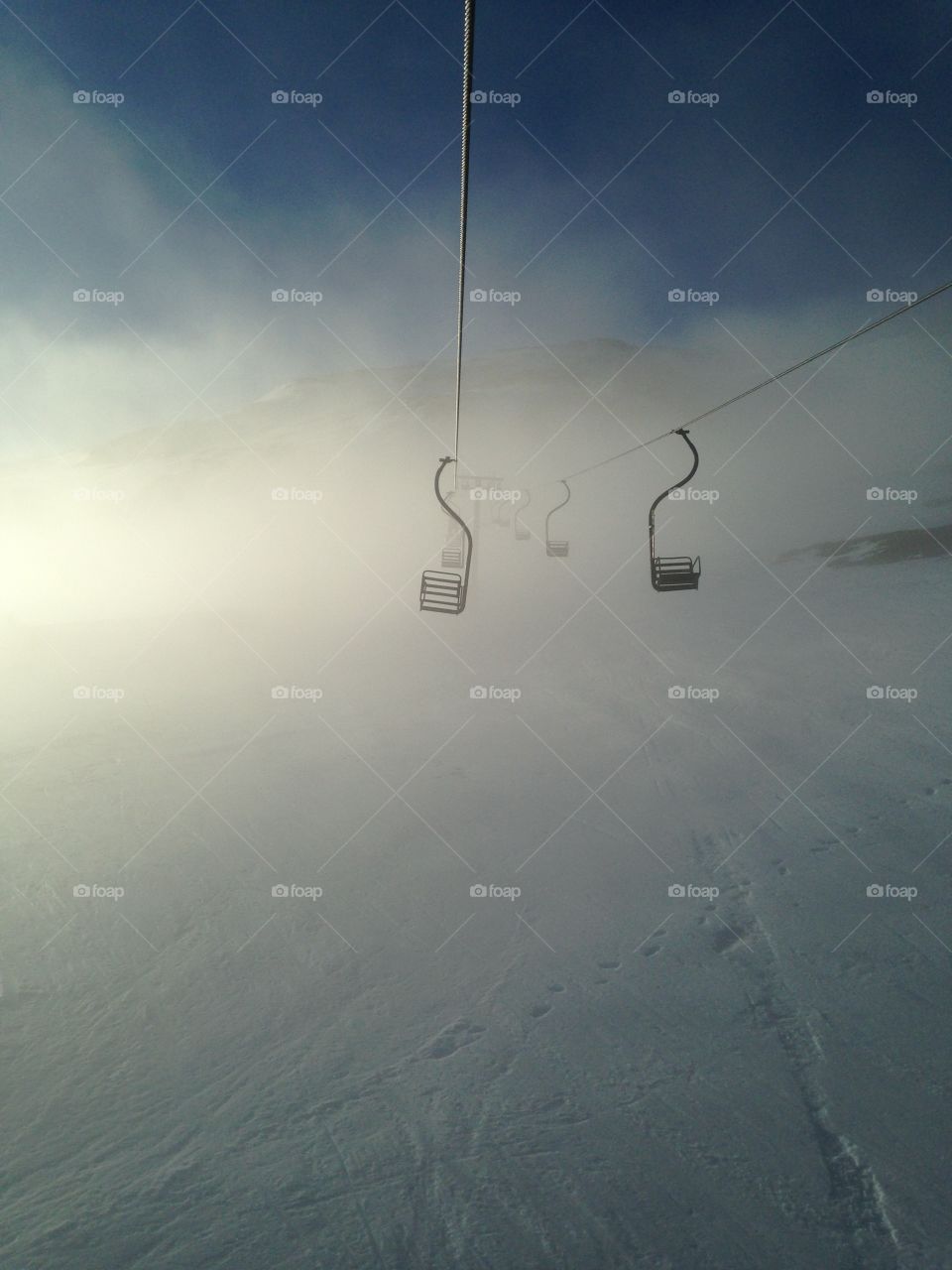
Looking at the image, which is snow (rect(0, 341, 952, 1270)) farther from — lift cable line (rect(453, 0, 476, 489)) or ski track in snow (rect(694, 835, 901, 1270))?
lift cable line (rect(453, 0, 476, 489))

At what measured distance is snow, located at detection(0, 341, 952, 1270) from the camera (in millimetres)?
7637

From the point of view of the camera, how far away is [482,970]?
1182 centimetres

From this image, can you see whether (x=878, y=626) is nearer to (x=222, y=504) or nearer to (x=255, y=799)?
(x=255, y=799)

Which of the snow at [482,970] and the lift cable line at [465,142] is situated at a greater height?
the lift cable line at [465,142]

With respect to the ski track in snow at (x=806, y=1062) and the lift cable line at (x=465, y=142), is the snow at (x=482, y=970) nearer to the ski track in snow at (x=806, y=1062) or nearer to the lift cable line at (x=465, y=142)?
the ski track in snow at (x=806, y=1062)

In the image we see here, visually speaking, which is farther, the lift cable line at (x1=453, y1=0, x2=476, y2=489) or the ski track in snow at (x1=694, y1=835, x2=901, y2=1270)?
the ski track in snow at (x1=694, y1=835, x2=901, y2=1270)

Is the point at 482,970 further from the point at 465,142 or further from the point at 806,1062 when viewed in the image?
the point at 465,142

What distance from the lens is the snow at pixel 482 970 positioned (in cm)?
764

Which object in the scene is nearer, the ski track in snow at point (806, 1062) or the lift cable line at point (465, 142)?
the lift cable line at point (465, 142)

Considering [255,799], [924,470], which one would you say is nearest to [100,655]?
[255,799]

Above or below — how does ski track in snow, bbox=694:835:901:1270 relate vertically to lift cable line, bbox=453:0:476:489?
below

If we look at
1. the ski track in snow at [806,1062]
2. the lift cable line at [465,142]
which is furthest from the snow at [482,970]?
the lift cable line at [465,142]

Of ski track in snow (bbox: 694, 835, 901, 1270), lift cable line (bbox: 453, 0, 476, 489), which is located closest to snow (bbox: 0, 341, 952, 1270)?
ski track in snow (bbox: 694, 835, 901, 1270)

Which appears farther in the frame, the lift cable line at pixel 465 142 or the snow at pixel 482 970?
the snow at pixel 482 970
